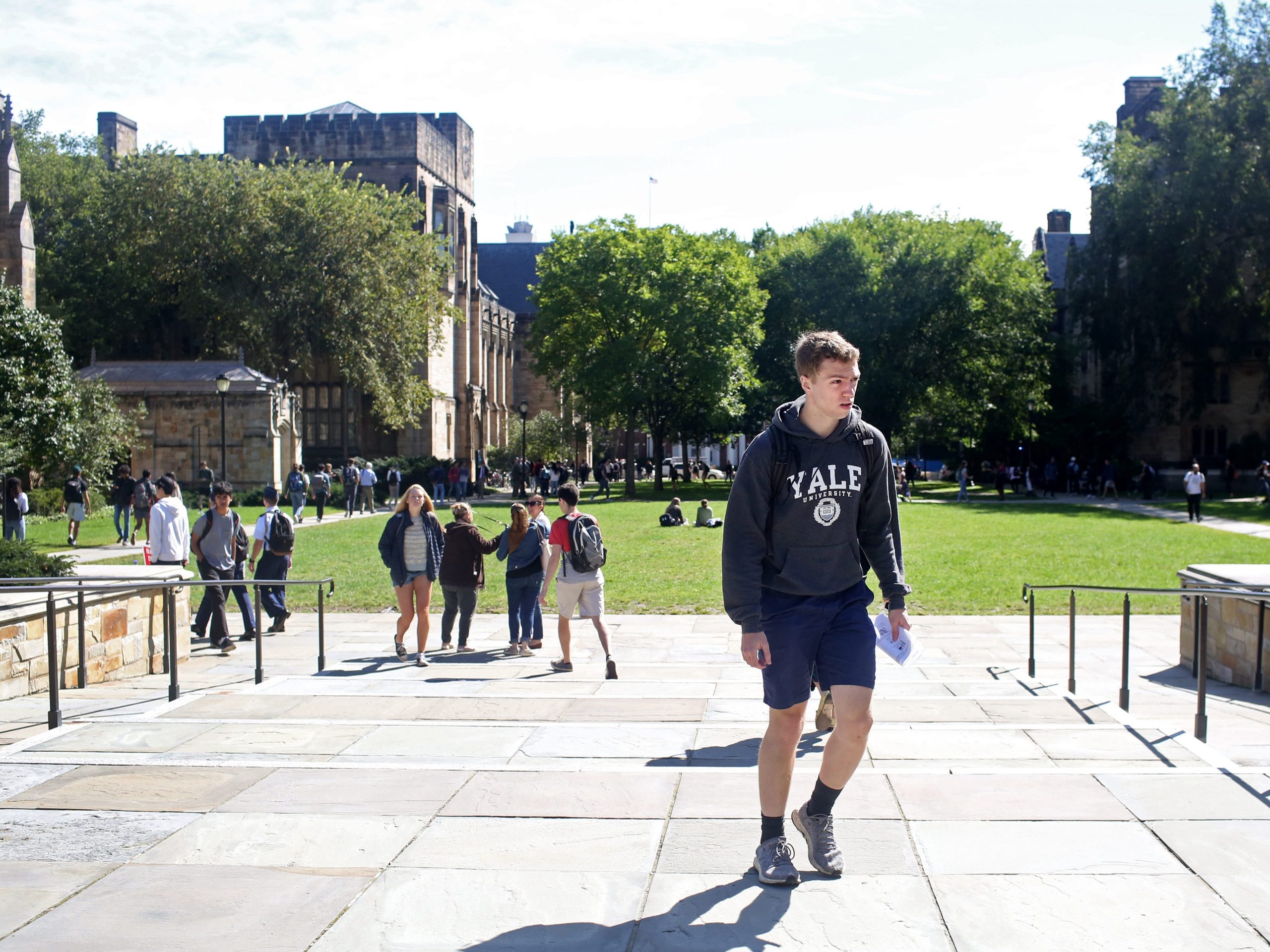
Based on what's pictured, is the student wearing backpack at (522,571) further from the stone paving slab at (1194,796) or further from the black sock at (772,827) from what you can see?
the black sock at (772,827)

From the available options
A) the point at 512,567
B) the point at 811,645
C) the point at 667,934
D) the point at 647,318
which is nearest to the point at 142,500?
the point at 512,567

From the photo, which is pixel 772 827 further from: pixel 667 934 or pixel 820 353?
pixel 820 353

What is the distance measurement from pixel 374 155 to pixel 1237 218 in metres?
40.6

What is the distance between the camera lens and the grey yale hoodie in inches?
164

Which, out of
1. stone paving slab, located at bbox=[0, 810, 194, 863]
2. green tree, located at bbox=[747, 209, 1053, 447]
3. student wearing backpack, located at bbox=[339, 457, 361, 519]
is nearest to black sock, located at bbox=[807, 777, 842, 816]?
stone paving slab, located at bbox=[0, 810, 194, 863]

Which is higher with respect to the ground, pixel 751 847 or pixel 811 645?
pixel 811 645

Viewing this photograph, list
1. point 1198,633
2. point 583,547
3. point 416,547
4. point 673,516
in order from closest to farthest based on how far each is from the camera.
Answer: point 1198,633 → point 583,547 → point 416,547 → point 673,516

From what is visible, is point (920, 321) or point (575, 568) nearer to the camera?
point (575, 568)

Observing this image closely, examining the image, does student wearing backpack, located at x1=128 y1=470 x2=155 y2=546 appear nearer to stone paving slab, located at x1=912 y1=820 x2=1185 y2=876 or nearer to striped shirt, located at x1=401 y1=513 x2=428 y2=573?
striped shirt, located at x1=401 y1=513 x2=428 y2=573

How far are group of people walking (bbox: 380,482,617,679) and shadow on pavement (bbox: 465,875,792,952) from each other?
19.3ft

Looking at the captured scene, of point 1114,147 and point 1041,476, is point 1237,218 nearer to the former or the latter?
point 1114,147

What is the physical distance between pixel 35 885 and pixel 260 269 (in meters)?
44.0

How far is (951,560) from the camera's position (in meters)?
21.3

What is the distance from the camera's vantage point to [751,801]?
16.8 ft
